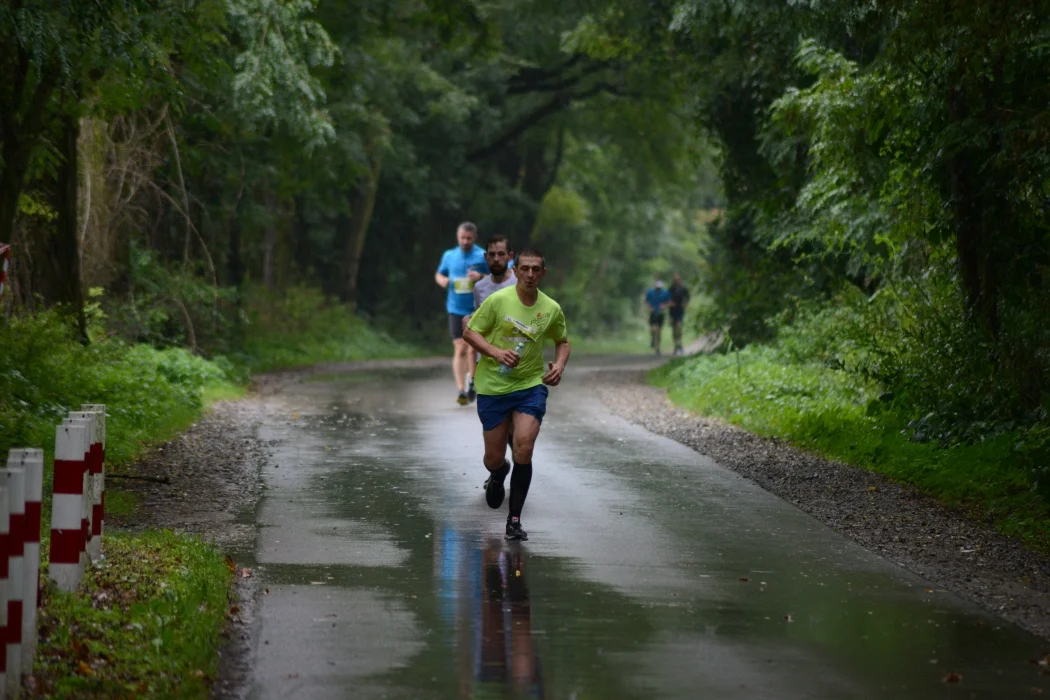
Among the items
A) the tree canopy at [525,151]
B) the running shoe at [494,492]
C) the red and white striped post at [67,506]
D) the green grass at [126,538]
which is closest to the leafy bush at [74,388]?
the green grass at [126,538]

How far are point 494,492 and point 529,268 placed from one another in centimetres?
182

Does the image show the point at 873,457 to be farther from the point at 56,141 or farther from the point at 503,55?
the point at 503,55

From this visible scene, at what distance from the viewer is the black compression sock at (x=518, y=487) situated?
34.2 ft

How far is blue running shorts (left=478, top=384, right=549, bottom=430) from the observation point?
10781 millimetres

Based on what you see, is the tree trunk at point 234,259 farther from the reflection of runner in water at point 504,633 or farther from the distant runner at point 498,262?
the reflection of runner in water at point 504,633

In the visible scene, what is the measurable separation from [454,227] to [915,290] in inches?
1143

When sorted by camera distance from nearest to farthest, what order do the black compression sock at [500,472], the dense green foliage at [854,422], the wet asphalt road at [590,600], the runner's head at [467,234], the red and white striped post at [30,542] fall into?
the red and white striped post at [30,542] < the wet asphalt road at [590,600] < the black compression sock at [500,472] < the dense green foliage at [854,422] < the runner's head at [467,234]

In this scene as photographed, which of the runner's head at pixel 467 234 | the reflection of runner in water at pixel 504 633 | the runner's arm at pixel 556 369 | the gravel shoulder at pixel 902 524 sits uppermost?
the runner's head at pixel 467 234

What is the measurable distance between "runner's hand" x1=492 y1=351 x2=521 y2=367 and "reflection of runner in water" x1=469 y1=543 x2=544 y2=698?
4.63ft

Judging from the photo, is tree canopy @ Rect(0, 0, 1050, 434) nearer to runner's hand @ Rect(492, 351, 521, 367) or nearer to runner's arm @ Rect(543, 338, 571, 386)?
runner's arm @ Rect(543, 338, 571, 386)

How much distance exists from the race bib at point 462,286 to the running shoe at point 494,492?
7358 mm

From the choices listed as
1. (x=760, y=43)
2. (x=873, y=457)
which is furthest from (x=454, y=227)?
(x=873, y=457)

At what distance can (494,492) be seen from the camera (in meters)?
11.4

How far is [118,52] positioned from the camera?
524 inches
